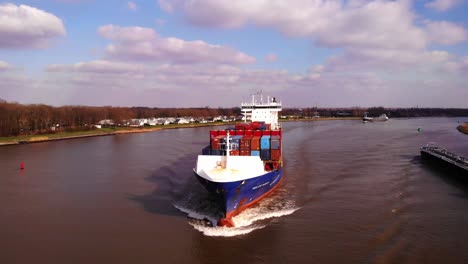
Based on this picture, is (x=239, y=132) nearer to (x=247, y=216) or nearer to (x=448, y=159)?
(x=247, y=216)

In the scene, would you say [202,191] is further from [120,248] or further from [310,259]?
[310,259]

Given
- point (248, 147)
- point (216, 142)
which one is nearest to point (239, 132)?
point (216, 142)

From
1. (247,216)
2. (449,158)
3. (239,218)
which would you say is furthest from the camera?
(449,158)

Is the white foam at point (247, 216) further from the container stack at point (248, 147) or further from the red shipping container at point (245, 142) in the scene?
the red shipping container at point (245, 142)

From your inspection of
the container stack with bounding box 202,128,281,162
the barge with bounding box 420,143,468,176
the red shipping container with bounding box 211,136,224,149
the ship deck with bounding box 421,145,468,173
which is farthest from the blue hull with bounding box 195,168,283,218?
the ship deck with bounding box 421,145,468,173

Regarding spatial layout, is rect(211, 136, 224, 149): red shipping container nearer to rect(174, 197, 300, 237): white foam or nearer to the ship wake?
the ship wake

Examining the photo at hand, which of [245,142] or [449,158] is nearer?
[245,142]
